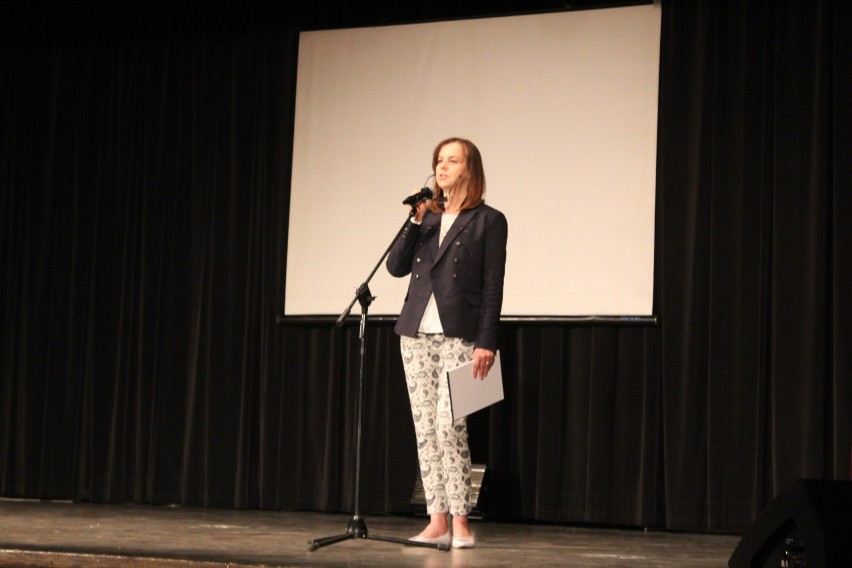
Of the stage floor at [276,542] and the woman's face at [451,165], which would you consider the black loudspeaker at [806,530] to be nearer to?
the stage floor at [276,542]

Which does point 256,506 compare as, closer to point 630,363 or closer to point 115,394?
point 115,394

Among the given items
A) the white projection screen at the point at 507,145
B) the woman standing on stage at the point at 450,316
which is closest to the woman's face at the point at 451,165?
the woman standing on stage at the point at 450,316

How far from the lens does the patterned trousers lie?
364 cm

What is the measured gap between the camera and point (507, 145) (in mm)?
5125

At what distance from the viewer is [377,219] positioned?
5.34 meters

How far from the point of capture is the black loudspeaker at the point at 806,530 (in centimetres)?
196

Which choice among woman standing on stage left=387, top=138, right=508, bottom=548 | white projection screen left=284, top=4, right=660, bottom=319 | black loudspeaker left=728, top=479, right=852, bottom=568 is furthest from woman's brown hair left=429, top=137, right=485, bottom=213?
black loudspeaker left=728, top=479, right=852, bottom=568

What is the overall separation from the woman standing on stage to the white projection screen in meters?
1.31

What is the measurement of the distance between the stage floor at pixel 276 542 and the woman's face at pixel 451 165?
1.29 m

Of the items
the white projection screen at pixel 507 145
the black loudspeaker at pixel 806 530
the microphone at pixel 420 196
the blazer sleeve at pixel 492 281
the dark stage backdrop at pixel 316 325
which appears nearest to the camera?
the black loudspeaker at pixel 806 530

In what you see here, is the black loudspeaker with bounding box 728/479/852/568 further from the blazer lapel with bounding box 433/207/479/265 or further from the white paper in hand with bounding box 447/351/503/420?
the blazer lapel with bounding box 433/207/479/265

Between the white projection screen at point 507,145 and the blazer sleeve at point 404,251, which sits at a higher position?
the white projection screen at point 507,145

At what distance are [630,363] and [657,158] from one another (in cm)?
98

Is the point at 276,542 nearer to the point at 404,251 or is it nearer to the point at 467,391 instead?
the point at 467,391
